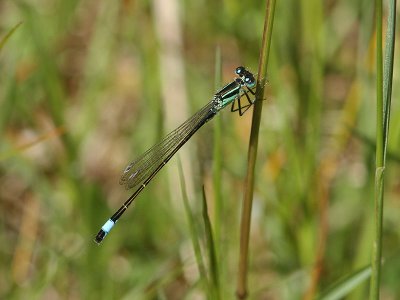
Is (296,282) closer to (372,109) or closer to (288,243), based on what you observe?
(288,243)

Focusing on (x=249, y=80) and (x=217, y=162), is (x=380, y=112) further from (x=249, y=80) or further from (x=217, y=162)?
(x=249, y=80)

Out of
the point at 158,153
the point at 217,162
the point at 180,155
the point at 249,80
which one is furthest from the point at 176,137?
the point at 217,162

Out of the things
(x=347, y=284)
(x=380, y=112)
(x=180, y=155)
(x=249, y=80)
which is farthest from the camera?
(x=180, y=155)

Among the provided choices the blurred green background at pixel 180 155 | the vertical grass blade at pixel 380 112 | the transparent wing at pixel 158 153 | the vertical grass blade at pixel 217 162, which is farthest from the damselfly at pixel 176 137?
the vertical grass blade at pixel 380 112

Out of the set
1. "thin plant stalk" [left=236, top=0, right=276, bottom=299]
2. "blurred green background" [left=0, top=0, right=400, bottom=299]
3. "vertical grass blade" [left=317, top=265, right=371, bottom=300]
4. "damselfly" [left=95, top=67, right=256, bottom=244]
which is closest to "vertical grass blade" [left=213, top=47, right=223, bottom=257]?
"thin plant stalk" [left=236, top=0, right=276, bottom=299]

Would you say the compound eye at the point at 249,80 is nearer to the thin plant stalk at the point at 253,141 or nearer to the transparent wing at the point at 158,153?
the transparent wing at the point at 158,153

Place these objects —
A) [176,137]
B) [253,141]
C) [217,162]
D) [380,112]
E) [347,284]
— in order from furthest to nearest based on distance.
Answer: [176,137]
[347,284]
[217,162]
[253,141]
[380,112]
